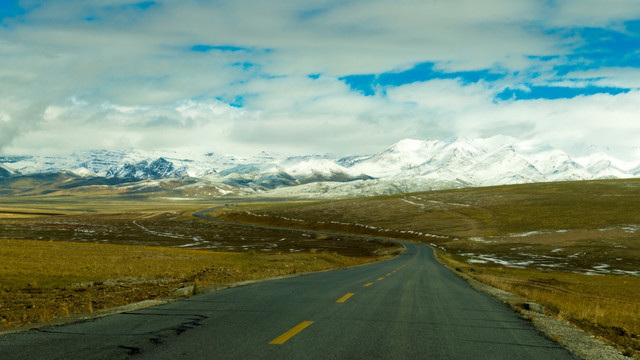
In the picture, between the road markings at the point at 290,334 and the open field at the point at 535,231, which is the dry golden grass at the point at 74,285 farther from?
the open field at the point at 535,231

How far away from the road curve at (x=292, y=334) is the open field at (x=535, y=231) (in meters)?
3.00

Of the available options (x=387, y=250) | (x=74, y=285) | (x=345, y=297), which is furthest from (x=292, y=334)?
(x=387, y=250)

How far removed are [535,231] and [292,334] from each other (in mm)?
98865

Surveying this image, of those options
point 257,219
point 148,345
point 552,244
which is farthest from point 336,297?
point 257,219

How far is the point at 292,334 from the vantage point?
908 cm

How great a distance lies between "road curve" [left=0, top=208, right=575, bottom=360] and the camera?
774 centimetres

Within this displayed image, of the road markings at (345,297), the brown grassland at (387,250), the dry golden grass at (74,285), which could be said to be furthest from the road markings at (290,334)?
the brown grassland at (387,250)

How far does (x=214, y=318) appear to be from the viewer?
10766 millimetres

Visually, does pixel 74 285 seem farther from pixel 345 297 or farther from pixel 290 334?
pixel 290 334

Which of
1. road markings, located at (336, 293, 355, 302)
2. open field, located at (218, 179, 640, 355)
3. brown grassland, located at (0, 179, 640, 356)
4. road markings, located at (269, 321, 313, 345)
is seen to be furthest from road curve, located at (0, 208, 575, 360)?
open field, located at (218, 179, 640, 355)

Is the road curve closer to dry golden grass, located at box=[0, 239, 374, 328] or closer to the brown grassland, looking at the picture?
the brown grassland

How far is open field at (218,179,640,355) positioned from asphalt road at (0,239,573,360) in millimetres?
3006

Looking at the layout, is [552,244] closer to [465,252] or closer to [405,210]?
[465,252]

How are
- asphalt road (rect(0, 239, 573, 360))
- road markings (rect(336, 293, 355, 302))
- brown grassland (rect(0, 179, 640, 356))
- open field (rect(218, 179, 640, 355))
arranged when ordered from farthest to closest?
open field (rect(218, 179, 640, 355)), brown grassland (rect(0, 179, 640, 356)), road markings (rect(336, 293, 355, 302)), asphalt road (rect(0, 239, 573, 360))
